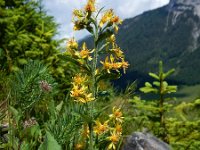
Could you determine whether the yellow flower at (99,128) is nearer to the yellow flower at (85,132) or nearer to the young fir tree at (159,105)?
the yellow flower at (85,132)

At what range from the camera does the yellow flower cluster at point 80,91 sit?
266 cm

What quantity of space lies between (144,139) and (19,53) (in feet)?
22.2

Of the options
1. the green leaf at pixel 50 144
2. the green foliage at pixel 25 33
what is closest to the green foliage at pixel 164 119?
the green foliage at pixel 25 33

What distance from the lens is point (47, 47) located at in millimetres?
13227

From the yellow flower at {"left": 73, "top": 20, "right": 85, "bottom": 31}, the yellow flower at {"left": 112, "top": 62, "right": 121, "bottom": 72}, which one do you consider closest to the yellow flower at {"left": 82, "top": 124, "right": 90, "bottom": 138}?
the yellow flower at {"left": 112, "top": 62, "right": 121, "bottom": 72}

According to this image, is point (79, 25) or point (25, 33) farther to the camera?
point (25, 33)

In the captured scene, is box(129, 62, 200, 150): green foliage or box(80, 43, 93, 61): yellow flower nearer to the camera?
box(80, 43, 93, 61): yellow flower

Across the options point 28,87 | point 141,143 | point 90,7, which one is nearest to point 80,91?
point 28,87

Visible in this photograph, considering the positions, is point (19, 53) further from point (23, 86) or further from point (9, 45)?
point (23, 86)

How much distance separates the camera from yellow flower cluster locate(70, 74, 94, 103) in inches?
105

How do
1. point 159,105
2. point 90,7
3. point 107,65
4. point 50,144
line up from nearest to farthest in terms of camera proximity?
point 50,144 < point 107,65 < point 90,7 < point 159,105

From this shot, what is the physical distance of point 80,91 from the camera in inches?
105

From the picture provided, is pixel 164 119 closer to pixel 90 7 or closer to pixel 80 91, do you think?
pixel 90 7

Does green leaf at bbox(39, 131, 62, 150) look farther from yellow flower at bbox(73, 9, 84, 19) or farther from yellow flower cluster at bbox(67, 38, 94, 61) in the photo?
yellow flower at bbox(73, 9, 84, 19)
